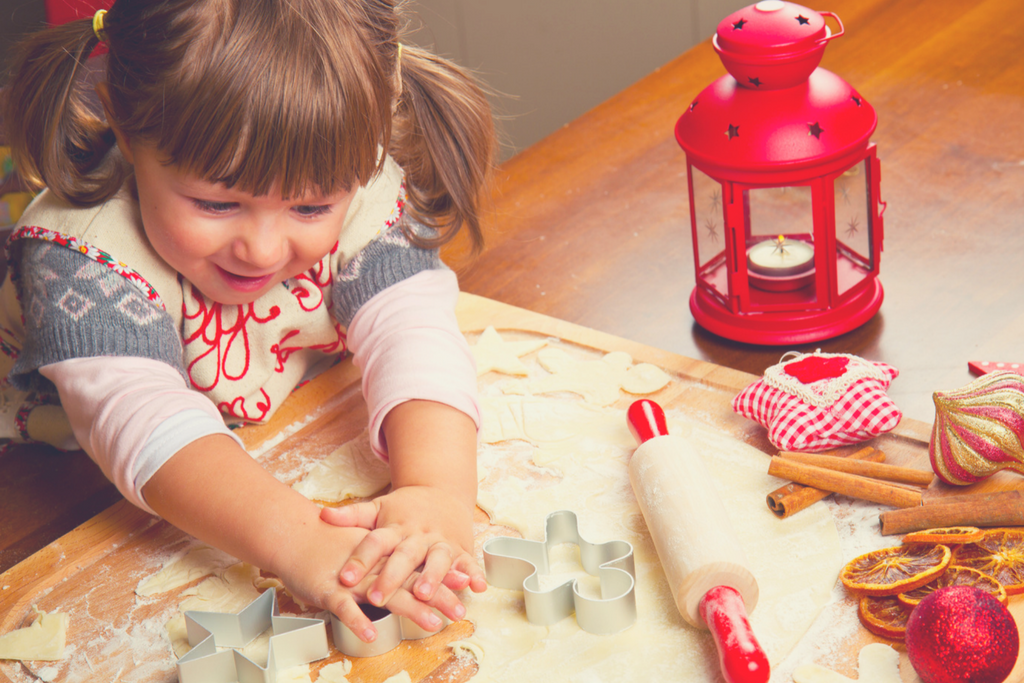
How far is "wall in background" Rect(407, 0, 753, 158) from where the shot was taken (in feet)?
4.31

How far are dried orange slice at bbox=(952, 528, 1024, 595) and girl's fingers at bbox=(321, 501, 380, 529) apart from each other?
0.37m

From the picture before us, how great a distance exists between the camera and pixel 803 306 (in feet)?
2.95

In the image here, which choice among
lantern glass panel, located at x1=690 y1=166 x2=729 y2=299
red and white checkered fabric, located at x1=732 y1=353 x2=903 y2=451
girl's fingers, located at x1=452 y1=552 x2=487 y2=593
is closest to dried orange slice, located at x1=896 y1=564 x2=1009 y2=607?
red and white checkered fabric, located at x1=732 y1=353 x2=903 y2=451

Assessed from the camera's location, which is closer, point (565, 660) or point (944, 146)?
point (565, 660)

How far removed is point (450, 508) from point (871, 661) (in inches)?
10.9

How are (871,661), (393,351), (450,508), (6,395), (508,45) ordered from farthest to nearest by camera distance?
1. (508,45)
2. (6,395)
3. (393,351)
4. (450,508)
5. (871,661)

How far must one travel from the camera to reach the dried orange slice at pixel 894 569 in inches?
23.6

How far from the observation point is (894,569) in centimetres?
62

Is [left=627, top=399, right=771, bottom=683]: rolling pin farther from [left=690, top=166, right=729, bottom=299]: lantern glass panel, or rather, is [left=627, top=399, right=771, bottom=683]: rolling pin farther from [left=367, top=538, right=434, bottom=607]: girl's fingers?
[left=690, top=166, right=729, bottom=299]: lantern glass panel

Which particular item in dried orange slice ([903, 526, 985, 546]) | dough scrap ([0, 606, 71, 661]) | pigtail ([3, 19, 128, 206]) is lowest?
dried orange slice ([903, 526, 985, 546])

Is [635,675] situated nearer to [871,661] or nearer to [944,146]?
[871,661]

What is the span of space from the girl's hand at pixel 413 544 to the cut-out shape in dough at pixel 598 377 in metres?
0.19

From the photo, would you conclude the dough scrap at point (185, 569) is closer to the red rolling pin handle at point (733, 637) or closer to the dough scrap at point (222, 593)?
the dough scrap at point (222, 593)

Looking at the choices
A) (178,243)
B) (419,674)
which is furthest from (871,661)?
(178,243)
